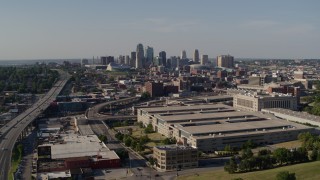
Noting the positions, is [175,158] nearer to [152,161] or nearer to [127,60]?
[152,161]

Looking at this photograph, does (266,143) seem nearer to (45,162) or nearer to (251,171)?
(251,171)

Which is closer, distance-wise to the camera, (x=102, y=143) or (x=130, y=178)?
(x=130, y=178)

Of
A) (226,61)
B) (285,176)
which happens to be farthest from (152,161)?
(226,61)

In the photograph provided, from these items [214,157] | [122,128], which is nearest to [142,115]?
[122,128]

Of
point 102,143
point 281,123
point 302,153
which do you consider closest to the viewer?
point 302,153

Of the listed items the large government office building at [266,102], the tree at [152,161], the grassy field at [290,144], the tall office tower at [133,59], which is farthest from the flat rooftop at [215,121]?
the tall office tower at [133,59]

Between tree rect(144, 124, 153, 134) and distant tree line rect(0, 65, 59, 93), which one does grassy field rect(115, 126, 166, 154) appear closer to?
tree rect(144, 124, 153, 134)

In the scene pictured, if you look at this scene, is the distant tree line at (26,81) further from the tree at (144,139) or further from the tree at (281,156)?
the tree at (281,156)

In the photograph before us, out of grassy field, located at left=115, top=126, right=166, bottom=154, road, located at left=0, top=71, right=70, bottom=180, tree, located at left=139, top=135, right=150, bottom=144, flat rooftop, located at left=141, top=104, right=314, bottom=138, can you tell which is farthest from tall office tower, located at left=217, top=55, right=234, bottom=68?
tree, located at left=139, top=135, right=150, bottom=144
